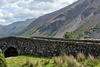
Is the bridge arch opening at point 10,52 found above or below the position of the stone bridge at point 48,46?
below

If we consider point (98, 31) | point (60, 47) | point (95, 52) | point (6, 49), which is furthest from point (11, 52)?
point (98, 31)

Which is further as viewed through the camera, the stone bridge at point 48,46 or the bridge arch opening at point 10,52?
the bridge arch opening at point 10,52

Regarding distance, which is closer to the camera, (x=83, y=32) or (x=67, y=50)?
(x=67, y=50)

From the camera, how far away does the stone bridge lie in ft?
39.5

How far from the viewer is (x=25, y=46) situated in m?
17.4

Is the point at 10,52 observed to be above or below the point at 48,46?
below

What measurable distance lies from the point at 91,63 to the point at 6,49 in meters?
15.2

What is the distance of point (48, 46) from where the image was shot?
14.9m

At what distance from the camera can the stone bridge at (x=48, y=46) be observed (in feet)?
39.5

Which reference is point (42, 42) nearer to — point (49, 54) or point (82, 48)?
point (49, 54)

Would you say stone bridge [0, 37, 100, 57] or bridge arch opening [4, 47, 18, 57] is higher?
stone bridge [0, 37, 100, 57]

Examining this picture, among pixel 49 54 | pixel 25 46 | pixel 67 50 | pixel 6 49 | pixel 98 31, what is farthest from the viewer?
pixel 98 31

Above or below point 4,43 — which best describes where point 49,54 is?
below

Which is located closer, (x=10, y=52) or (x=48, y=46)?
(x=48, y=46)
